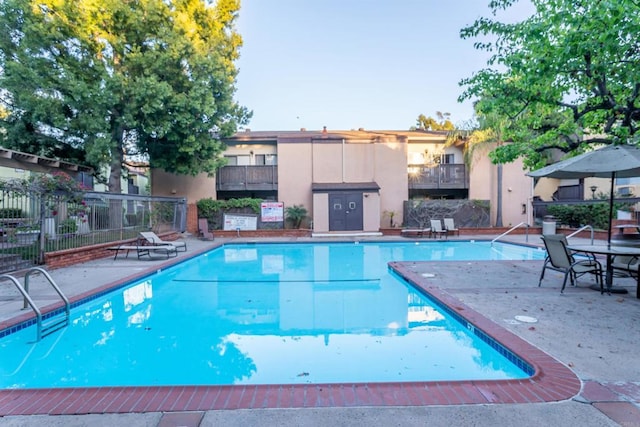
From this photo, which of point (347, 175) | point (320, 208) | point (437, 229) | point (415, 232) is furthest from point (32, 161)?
point (437, 229)

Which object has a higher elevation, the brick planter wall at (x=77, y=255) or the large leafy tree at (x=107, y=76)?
the large leafy tree at (x=107, y=76)

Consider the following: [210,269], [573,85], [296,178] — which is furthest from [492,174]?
[210,269]

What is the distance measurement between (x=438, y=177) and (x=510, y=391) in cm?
1862

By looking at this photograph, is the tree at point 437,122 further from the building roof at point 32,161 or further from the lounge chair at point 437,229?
the building roof at point 32,161

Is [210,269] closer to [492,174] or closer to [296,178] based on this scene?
[296,178]

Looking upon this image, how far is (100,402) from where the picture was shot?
8.46 feet

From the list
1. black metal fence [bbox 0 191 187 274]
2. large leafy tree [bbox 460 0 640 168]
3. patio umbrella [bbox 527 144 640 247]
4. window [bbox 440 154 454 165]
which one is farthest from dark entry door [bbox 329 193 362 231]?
patio umbrella [bbox 527 144 640 247]

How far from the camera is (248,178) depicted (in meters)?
20.0

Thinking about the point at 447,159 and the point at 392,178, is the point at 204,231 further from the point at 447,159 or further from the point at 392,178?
the point at 447,159

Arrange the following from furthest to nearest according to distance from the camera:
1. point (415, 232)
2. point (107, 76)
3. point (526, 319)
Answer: point (415, 232) < point (107, 76) < point (526, 319)

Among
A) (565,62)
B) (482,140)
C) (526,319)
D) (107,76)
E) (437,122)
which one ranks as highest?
(437,122)

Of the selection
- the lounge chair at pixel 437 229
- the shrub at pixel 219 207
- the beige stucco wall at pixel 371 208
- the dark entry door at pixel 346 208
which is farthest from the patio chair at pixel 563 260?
the shrub at pixel 219 207

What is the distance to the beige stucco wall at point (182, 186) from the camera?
19.8 meters

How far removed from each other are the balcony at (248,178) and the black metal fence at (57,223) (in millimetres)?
6410
